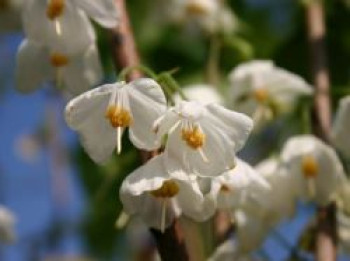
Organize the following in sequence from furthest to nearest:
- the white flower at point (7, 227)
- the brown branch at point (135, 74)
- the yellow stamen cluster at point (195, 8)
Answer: the yellow stamen cluster at point (195, 8) < the white flower at point (7, 227) < the brown branch at point (135, 74)

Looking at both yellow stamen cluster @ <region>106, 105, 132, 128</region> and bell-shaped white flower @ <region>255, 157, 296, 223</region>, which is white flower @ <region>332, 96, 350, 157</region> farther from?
yellow stamen cluster @ <region>106, 105, 132, 128</region>

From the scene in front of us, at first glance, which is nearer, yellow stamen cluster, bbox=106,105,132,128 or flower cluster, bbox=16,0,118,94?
yellow stamen cluster, bbox=106,105,132,128

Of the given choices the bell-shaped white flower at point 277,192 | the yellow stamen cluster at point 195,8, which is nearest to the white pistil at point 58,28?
the bell-shaped white flower at point 277,192

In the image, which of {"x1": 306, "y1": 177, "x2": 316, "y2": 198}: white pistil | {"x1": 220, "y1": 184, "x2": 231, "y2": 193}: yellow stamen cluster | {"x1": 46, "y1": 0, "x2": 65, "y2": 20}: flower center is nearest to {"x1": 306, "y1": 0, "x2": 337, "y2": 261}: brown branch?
{"x1": 306, "y1": 177, "x2": 316, "y2": 198}: white pistil

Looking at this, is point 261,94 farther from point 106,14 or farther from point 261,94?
point 106,14

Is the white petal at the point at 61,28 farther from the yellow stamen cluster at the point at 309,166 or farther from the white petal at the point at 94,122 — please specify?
the yellow stamen cluster at the point at 309,166

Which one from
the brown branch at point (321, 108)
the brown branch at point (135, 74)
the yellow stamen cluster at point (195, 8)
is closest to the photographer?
the brown branch at point (135, 74)
